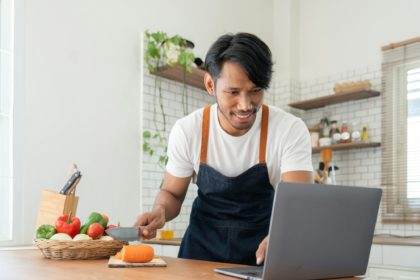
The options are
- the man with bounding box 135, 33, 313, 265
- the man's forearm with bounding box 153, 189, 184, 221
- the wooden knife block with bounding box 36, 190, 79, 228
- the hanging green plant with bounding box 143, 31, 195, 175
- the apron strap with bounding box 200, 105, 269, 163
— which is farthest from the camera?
the hanging green plant with bounding box 143, 31, 195, 175

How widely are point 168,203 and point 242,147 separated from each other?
38 centimetres

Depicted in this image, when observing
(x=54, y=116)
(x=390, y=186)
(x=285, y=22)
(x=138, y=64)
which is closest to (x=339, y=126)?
(x=390, y=186)

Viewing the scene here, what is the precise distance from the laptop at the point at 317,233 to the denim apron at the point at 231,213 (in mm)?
507

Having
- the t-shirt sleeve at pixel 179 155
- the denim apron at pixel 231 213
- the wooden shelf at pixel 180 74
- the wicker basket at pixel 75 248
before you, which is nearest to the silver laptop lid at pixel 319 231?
the denim apron at pixel 231 213

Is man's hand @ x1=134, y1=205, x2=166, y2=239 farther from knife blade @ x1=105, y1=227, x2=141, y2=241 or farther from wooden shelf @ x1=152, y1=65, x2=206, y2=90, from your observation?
wooden shelf @ x1=152, y1=65, x2=206, y2=90

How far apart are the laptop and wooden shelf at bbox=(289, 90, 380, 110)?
3189mm

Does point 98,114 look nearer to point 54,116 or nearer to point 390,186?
point 54,116

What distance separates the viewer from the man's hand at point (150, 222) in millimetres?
1697

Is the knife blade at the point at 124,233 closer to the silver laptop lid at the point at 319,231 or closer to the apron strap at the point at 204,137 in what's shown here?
the apron strap at the point at 204,137

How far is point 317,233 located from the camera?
3.91 ft

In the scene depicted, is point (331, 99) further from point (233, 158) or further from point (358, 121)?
point (233, 158)

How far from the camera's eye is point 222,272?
4.29 ft

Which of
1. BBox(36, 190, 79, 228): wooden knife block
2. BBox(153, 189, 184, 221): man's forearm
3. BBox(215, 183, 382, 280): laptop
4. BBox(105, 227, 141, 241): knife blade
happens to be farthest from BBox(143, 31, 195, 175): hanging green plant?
BBox(215, 183, 382, 280): laptop

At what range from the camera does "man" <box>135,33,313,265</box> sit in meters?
1.75
